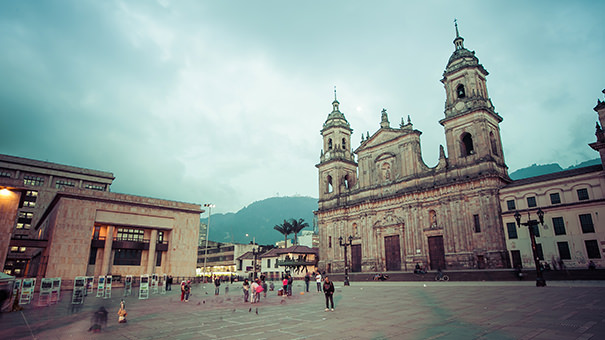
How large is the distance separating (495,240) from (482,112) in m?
15.2

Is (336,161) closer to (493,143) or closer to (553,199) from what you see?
(493,143)

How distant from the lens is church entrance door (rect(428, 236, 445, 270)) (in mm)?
39625

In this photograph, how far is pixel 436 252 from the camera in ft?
132

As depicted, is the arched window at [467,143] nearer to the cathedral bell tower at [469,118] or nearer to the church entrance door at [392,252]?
the cathedral bell tower at [469,118]

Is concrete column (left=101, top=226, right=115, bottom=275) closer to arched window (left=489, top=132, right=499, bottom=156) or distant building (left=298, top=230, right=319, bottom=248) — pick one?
arched window (left=489, top=132, right=499, bottom=156)

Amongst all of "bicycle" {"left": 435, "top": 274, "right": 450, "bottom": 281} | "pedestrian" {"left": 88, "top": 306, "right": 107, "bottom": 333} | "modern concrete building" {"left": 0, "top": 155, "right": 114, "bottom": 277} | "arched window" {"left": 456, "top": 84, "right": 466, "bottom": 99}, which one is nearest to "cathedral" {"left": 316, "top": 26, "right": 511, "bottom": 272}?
"arched window" {"left": 456, "top": 84, "right": 466, "bottom": 99}

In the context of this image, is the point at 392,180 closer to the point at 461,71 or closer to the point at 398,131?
the point at 398,131

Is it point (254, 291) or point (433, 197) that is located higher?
point (433, 197)

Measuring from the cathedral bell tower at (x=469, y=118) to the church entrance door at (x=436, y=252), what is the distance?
31.5 ft

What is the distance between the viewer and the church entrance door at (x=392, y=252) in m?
44.2

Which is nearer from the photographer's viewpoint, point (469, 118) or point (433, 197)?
→ point (469, 118)

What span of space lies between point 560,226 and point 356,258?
2541cm

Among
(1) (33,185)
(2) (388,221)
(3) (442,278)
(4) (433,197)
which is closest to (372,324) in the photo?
(3) (442,278)

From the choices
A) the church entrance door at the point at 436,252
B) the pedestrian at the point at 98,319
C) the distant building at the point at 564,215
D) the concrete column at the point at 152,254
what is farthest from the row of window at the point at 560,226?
the concrete column at the point at 152,254
